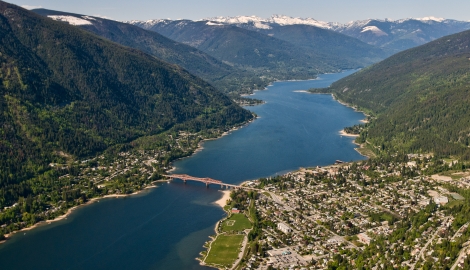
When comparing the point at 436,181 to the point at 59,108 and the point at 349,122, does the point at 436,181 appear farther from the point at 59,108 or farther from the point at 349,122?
the point at 59,108

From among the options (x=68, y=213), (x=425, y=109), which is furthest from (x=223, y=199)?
(x=425, y=109)

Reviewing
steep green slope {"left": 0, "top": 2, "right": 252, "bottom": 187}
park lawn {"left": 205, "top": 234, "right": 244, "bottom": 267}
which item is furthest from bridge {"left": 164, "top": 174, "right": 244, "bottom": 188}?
steep green slope {"left": 0, "top": 2, "right": 252, "bottom": 187}

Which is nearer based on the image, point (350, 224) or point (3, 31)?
point (350, 224)

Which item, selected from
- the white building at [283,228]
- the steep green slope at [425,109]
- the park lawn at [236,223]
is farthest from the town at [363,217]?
the steep green slope at [425,109]

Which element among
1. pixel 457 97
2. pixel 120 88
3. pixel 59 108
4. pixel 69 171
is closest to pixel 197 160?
pixel 69 171

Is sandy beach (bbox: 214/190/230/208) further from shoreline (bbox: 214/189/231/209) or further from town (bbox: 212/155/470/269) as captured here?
town (bbox: 212/155/470/269)
